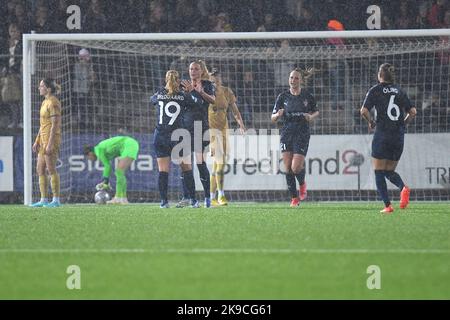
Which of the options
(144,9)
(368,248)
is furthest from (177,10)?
(368,248)

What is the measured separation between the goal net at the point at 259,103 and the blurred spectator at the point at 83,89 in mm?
18

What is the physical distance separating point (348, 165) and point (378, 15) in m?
3.84

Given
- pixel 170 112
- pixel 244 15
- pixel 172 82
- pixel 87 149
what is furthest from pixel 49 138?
pixel 244 15

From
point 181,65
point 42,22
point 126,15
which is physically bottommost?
point 181,65

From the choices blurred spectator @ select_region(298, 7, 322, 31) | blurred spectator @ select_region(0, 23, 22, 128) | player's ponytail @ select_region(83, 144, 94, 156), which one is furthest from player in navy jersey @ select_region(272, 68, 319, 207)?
blurred spectator @ select_region(0, 23, 22, 128)

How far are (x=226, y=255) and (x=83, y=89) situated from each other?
10894mm

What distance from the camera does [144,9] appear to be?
22422 mm

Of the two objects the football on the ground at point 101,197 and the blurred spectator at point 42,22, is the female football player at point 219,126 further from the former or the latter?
the blurred spectator at point 42,22

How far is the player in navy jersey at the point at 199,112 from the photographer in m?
15.9

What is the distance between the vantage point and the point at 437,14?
71.6 feet

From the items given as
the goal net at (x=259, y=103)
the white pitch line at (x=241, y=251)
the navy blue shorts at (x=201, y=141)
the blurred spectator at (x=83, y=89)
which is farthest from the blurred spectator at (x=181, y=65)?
the white pitch line at (x=241, y=251)

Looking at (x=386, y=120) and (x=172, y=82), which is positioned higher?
(x=172, y=82)

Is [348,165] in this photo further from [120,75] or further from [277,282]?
[277,282]

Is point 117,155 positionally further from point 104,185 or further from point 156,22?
point 156,22
